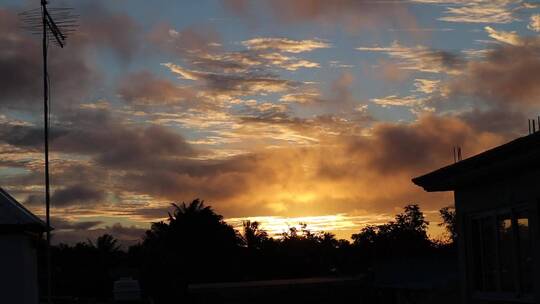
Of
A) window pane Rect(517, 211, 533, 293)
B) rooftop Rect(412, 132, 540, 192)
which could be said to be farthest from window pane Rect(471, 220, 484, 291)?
window pane Rect(517, 211, 533, 293)

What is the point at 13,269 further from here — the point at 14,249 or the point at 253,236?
the point at 253,236

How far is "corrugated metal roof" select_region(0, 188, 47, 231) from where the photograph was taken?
15.8 m

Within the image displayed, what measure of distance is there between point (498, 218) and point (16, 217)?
364 inches

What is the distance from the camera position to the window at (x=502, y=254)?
39.6 ft

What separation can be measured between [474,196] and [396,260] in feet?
73.0

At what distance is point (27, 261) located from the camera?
16797 millimetres

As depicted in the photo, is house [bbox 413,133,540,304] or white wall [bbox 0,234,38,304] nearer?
house [bbox 413,133,540,304]

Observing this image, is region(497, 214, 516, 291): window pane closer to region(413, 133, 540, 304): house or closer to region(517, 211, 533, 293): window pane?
region(413, 133, 540, 304): house

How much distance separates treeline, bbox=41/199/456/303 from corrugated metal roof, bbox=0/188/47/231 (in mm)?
32206

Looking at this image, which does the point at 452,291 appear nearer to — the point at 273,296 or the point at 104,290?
the point at 273,296

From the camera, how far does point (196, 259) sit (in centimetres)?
5675

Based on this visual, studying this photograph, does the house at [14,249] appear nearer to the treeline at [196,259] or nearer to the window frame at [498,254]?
the window frame at [498,254]

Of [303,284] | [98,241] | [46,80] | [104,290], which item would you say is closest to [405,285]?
[303,284]

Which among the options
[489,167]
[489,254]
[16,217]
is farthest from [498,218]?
[16,217]
